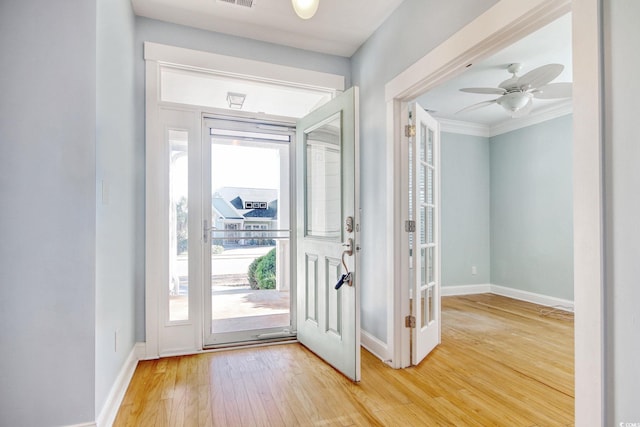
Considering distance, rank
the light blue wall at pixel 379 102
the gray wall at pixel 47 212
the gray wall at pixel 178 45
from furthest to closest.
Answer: the gray wall at pixel 178 45, the light blue wall at pixel 379 102, the gray wall at pixel 47 212

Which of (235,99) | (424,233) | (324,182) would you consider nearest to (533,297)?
(424,233)

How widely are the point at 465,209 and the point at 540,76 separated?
275cm

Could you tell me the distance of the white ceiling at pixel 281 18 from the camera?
2475 mm

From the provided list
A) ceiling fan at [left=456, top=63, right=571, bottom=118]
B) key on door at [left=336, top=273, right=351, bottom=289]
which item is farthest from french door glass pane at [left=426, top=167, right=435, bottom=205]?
key on door at [left=336, top=273, right=351, bottom=289]

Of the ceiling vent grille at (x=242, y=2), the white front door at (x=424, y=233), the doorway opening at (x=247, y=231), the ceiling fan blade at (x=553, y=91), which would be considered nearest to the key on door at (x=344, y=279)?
the white front door at (x=424, y=233)

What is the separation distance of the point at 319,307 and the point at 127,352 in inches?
56.6

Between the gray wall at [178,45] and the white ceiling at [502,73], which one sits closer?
the gray wall at [178,45]

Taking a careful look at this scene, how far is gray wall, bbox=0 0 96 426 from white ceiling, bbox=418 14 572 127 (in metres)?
2.50

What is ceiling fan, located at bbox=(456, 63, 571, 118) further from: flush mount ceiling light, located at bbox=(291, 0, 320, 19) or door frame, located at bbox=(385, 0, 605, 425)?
flush mount ceiling light, located at bbox=(291, 0, 320, 19)

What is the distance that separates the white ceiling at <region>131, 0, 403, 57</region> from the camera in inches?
97.4

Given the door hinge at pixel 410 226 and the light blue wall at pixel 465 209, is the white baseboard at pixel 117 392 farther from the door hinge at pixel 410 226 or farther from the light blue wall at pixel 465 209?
the light blue wall at pixel 465 209

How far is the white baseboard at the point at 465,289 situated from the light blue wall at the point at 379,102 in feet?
8.50

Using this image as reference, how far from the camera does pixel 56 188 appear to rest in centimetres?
158

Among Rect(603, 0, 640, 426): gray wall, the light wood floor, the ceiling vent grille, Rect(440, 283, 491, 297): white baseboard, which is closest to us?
Rect(603, 0, 640, 426): gray wall
